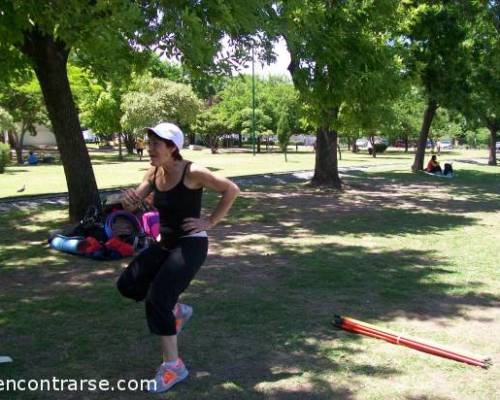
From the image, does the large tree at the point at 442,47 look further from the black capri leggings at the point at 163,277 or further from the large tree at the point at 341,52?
the black capri leggings at the point at 163,277

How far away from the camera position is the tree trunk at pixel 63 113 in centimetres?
984

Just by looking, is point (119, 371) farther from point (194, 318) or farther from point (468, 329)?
point (468, 329)

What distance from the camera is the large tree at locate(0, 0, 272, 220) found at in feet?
22.1

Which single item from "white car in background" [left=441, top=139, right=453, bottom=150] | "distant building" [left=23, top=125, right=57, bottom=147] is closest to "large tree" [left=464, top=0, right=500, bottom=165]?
"white car in background" [left=441, top=139, right=453, bottom=150]

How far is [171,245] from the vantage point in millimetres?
3859

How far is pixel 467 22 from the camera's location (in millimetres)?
22453

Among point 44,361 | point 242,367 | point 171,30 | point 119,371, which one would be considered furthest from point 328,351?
point 171,30

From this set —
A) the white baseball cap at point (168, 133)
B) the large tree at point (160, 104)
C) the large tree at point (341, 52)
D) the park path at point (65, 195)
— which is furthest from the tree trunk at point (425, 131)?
the white baseball cap at point (168, 133)

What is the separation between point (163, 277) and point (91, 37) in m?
4.28

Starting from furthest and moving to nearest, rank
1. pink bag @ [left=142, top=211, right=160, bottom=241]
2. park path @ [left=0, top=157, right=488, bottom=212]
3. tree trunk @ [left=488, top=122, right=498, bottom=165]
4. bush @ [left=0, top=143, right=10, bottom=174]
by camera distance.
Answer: tree trunk @ [left=488, top=122, right=498, bottom=165] < bush @ [left=0, top=143, right=10, bottom=174] < park path @ [left=0, top=157, right=488, bottom=212] < pink bag @ [left=142, top=211, right=160, bottom=241]

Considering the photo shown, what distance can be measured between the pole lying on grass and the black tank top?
5.90 ft

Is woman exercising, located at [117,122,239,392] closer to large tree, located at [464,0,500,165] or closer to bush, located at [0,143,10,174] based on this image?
large tree, located at [464,0,500,165]

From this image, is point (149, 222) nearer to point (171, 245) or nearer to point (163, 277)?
point (171, 245)

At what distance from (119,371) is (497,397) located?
2552mm
